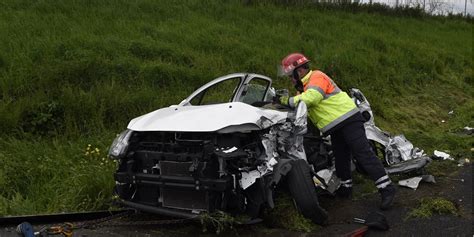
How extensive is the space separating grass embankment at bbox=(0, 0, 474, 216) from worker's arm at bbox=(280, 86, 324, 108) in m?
2.19

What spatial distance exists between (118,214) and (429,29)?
57.3 feet

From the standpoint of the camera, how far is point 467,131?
947 cm

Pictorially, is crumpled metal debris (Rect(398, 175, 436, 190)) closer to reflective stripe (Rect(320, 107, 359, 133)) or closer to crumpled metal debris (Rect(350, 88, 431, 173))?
crumpled metal debris (Rect(350, 88, 431, 173))

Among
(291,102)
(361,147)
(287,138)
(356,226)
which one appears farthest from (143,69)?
(356,226)

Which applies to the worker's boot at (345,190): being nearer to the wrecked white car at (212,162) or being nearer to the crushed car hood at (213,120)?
the wrecked white car at (212,162)

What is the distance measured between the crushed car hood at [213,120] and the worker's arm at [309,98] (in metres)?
0.34

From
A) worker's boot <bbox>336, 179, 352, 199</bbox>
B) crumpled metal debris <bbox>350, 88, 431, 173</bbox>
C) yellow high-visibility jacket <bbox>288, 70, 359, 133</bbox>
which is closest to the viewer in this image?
yellow high-visibility jacket <bbox>288, 70, 359, 133</bbox>

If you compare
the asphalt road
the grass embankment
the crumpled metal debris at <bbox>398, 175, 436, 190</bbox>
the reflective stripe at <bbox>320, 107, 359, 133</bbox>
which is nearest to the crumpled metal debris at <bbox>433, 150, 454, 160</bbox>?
the grass embankment

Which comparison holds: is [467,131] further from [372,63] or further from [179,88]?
[179,88]

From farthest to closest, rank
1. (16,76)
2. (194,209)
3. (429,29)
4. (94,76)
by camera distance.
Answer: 1. (429,29)
2. (94,76)
3. (16,76)
4. (194,209)

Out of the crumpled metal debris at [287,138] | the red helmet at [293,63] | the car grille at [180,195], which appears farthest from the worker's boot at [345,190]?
the car grille at [180,195]

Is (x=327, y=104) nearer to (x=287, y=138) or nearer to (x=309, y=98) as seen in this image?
(x=309, y=98)

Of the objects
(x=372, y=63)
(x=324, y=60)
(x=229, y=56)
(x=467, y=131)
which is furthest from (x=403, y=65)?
(x=229, y=56)

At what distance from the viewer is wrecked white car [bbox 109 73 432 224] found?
13.0 ft
